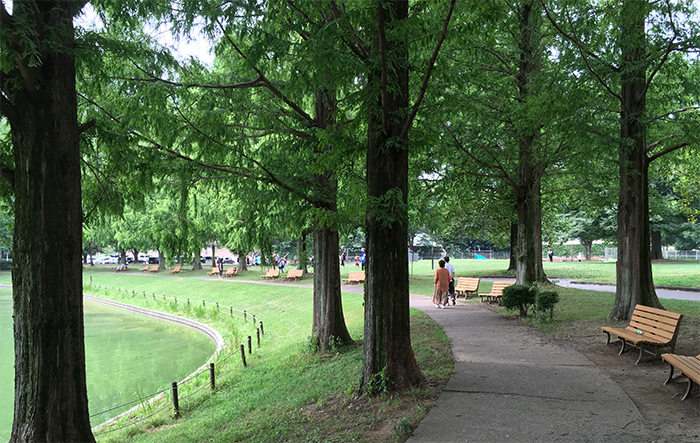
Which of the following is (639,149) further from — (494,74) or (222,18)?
(222,18)

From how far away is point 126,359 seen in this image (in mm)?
15805

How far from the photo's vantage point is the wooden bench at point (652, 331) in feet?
24.0

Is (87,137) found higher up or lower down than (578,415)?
higher up

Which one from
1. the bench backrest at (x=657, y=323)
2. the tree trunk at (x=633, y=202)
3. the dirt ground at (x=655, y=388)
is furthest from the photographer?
the tree trunk at (x=633, y=202)

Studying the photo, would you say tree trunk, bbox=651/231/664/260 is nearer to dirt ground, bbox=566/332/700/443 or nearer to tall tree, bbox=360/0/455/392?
dirt ground, bbox=566/332/700/443

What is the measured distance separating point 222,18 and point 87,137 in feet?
8.07

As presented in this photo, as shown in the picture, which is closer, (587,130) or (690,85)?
(690,85)

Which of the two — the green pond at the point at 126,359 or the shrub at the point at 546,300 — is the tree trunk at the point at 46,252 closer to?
the green pond at the point at 126,359

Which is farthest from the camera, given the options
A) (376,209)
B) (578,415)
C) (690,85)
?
(690,85)

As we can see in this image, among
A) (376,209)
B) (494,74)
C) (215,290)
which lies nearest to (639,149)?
(494,74)

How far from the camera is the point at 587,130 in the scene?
10.8 m

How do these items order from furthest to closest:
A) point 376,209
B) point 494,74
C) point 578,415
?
1. point 494,74
2. point 376,209
3. point 578,415

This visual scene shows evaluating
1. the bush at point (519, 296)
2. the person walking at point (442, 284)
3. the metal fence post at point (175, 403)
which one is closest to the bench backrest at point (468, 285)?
the person walking at point (442, 284)

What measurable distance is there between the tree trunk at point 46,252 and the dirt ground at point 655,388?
6038 millimetres
